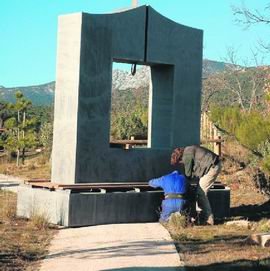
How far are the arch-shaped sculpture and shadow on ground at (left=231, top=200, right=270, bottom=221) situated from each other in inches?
71.4

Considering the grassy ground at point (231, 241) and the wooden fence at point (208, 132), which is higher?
the wooden fence at point (208, 132)

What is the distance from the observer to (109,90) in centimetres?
1188

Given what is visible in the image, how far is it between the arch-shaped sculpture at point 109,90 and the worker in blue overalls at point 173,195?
1.22m

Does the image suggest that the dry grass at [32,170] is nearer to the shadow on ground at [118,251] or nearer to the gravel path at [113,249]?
the gravel path at [113,249]

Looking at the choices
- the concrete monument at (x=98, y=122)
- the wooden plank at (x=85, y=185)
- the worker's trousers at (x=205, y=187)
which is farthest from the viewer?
the worker's trousers at (x=205, y=187)

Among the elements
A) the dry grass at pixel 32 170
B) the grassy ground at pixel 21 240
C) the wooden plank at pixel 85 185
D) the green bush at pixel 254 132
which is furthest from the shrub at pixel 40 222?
the dry grass at pixel 32 170

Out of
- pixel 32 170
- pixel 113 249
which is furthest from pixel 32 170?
pixel 113 249

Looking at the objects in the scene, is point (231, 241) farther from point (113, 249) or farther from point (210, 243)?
point (113, 249)

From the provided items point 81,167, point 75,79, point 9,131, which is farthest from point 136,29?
point 9,131

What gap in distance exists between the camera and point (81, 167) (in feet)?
37.7

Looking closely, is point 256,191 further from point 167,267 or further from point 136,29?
point 167,267

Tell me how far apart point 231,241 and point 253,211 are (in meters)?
4.33

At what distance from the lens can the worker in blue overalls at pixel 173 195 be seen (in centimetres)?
1125

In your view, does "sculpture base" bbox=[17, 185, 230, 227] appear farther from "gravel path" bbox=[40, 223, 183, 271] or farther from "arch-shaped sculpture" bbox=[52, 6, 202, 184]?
"arch-shaped sculpture" bbox=[52, 6, 202, 184]
